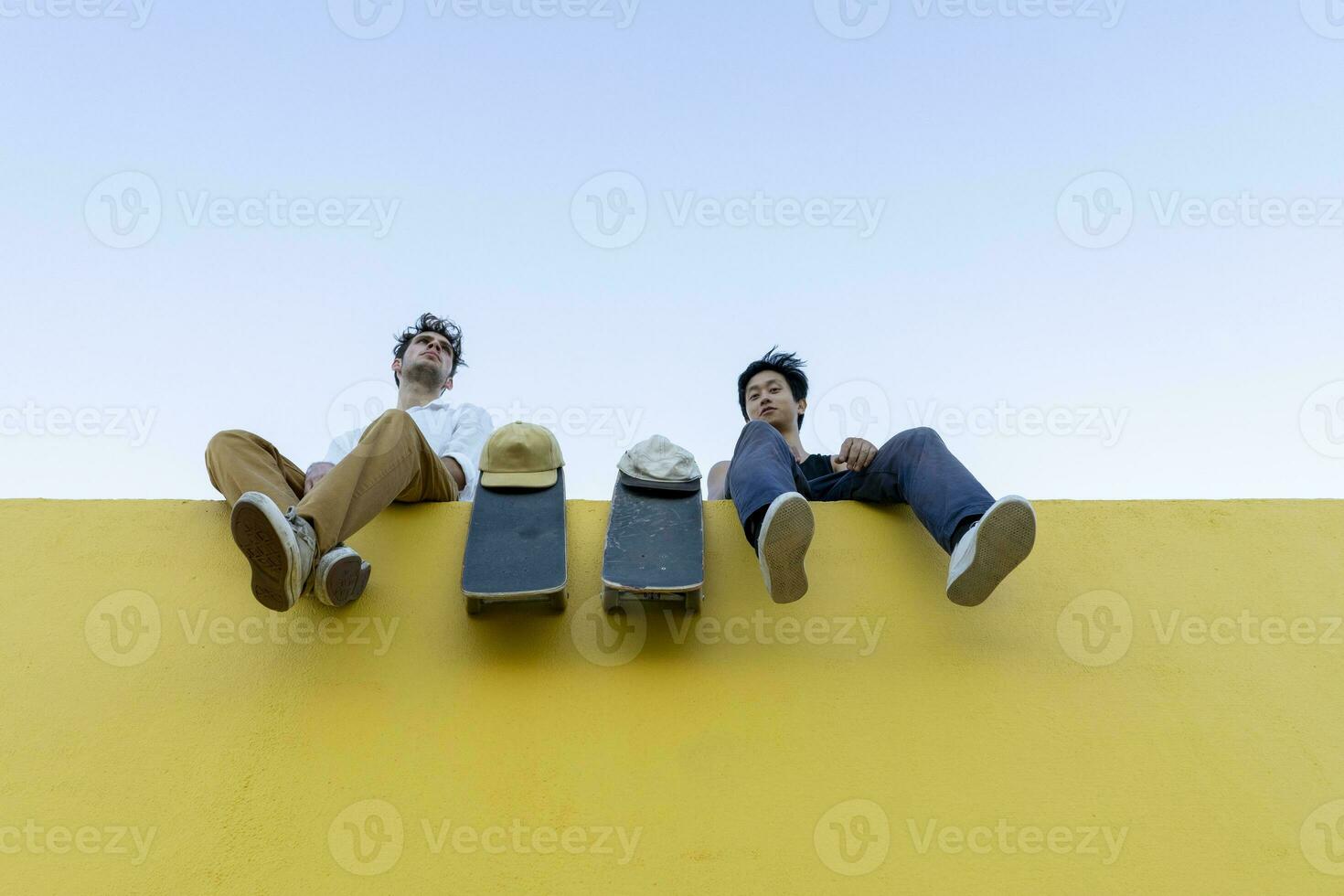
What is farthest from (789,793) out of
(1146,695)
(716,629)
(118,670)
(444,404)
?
(444,404)

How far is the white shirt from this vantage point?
104 inches

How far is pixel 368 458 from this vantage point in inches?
82.0

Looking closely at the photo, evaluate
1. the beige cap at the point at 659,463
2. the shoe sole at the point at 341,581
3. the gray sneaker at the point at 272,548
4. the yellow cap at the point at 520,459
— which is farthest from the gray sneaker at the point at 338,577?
the beige cap at the point at 659,463

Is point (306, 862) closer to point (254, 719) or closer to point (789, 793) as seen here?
point (254, 719)

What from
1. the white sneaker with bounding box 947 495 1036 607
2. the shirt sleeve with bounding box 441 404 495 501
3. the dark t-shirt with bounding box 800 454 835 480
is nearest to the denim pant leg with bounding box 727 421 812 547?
the dark t-shirt with bounding box 800 454 835 480

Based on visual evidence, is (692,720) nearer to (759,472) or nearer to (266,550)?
(759,472)

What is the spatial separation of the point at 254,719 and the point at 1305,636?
2180 mm

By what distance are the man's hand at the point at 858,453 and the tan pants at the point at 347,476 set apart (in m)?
0.97

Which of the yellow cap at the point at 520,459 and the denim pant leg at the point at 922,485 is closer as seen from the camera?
the denim pant leg at the point at 922,485

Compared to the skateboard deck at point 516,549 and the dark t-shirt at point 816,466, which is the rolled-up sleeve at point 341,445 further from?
the dark t-shirt at point 816,466

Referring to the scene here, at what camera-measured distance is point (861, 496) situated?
7.98 feet

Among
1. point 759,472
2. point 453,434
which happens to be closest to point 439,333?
point 453,434

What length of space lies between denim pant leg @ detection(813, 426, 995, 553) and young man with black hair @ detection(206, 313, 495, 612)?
99 centimetres

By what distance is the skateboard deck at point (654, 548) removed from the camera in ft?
6.61
